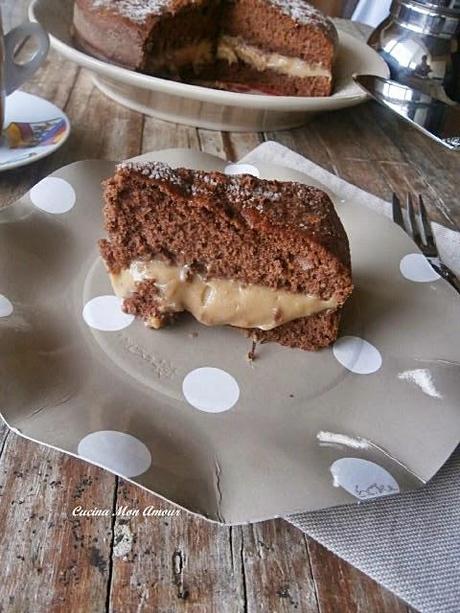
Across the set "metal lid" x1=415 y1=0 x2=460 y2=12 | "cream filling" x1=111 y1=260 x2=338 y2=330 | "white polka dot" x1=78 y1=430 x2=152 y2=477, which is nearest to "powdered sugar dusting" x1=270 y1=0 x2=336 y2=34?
"metal lid" x1=415 y1=0 x2=460 y2=12

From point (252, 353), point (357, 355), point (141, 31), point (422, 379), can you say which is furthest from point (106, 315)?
point (141, 31)

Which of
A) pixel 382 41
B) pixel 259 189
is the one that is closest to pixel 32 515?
pixel 259 189

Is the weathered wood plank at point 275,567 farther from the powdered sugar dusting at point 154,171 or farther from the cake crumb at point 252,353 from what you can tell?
the powdered sugar dusting at point 154,171

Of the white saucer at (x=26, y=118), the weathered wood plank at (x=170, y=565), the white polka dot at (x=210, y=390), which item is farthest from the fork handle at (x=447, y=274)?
the white saucer at (x=26, y=118)

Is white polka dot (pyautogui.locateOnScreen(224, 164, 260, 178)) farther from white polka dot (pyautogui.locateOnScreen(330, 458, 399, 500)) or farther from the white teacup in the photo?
white polka dot (pyautogui.locateOnScreen(330, 458, 399, 500))

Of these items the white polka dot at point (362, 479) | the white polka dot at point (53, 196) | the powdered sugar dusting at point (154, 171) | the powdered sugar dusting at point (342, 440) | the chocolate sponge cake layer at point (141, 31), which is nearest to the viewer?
the white polka dot at point (362, 479)
